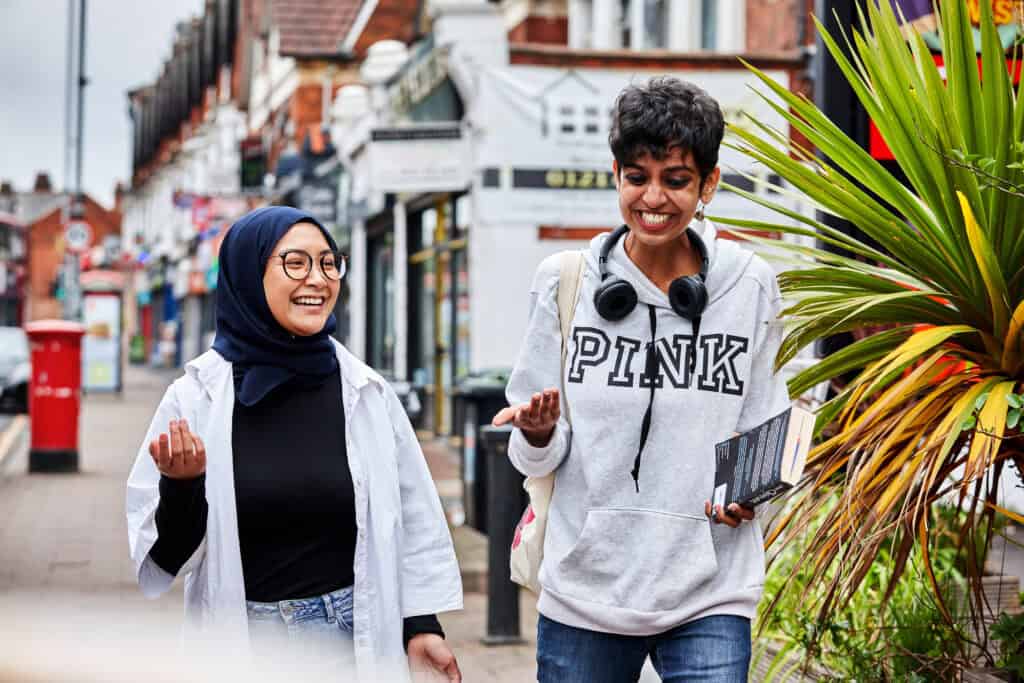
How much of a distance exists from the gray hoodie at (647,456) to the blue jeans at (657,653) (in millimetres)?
33

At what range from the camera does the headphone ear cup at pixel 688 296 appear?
2.97 meters

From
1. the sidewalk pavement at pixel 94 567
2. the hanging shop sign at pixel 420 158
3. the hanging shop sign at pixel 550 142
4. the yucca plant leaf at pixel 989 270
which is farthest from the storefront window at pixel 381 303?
the yucca plant leaf at pixel 989 270

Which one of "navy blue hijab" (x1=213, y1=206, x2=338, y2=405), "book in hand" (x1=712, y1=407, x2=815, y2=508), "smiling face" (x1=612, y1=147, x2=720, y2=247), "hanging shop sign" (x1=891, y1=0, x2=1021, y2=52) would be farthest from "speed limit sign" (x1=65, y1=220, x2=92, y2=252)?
"book in hand" (x1=712, y1=407, x2=815, y2=508)

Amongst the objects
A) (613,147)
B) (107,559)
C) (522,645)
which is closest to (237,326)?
(613,147)

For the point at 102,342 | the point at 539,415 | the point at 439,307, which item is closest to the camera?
the point at 539,415

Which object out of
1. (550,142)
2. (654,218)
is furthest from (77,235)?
(654,218)

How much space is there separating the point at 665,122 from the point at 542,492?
0.79 m

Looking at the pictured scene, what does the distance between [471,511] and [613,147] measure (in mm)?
6882

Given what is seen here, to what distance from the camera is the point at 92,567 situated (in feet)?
28.8

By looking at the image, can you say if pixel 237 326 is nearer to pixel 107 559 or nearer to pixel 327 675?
pixel 327 675

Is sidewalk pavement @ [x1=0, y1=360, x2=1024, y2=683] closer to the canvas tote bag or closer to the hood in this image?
the canvas tote bag

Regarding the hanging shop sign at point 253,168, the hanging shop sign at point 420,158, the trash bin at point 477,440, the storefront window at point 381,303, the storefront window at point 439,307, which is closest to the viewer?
the trash bin at point 477,440

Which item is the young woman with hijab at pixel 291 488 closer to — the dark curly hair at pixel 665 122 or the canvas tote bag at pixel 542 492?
the canvas tote bag at pixel 542 492

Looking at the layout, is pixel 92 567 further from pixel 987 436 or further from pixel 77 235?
pixel 77 235
